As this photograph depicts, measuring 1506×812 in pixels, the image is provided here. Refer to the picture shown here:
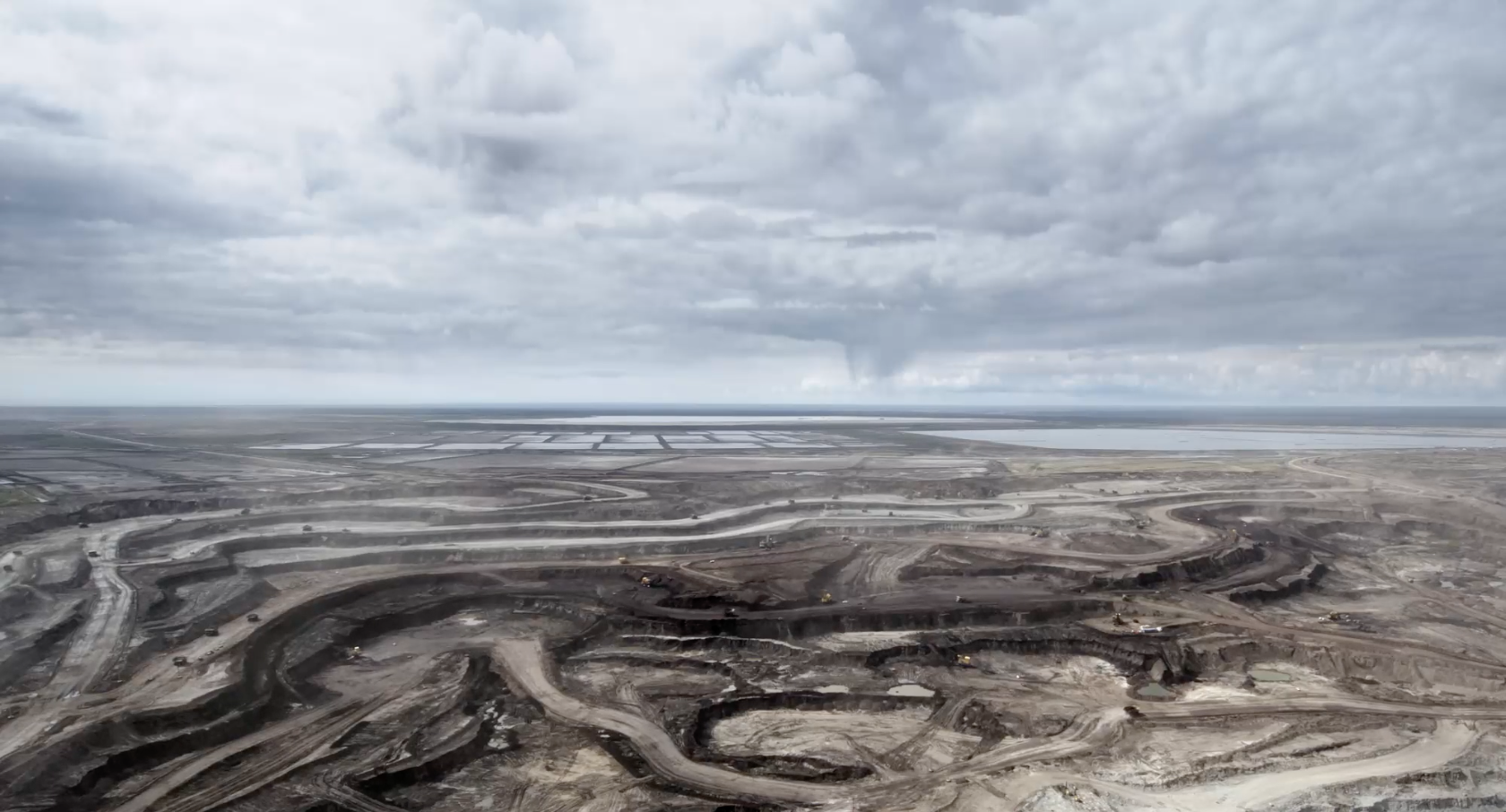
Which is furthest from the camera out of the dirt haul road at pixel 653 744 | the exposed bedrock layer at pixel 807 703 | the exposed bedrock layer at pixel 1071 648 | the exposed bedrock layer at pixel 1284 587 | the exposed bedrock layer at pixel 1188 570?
the exposed bedrock layer at pixel 1188 570

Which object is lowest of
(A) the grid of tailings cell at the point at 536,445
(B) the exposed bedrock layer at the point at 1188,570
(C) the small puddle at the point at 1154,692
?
(C) the small puddle at the point at 1154,692

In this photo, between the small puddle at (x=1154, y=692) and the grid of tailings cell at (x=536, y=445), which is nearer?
the small puddle at (x=1154, y=692)

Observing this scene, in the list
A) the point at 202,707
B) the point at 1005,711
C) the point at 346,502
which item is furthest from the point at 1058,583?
the point at 346,502

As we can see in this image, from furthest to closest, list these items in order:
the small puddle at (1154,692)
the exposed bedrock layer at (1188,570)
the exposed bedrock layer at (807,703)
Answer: the exposed bedrock layer at (1188,570) → the small puddle at (1154,692) → the exposed bedrock layer at (807,703)

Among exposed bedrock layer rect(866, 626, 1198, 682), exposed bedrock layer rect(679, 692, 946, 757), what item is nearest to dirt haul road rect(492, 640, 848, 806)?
exposed bedrock layer rect(679, 692, 946, 757)

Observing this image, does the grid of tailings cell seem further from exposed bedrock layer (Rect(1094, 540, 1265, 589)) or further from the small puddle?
the small puddle

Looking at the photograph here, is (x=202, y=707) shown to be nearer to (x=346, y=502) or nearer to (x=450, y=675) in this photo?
(x=450, y=675)

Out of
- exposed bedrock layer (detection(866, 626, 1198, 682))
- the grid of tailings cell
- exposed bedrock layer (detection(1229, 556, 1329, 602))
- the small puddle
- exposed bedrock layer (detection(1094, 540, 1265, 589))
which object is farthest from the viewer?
the grid of tailings cell

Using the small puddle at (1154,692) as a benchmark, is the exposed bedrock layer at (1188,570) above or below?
above

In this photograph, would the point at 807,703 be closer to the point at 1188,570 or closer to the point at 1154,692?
the point at 1154,692

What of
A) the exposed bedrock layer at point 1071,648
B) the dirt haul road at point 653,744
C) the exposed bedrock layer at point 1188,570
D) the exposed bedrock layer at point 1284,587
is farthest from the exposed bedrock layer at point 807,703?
the exposed bedrock layer at point 1284,587

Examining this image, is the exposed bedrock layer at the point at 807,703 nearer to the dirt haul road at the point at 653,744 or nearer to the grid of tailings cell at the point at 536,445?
the dirt haul road at the point at 653,744
